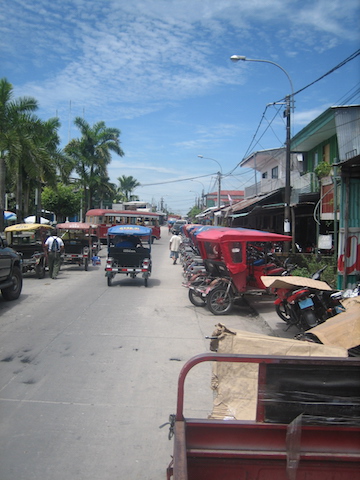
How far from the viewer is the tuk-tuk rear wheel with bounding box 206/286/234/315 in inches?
403

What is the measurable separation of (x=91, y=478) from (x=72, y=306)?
7343 millimetres

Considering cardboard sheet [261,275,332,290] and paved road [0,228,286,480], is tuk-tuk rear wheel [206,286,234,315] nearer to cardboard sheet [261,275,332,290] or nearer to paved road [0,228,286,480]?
paved road [0,228,286,480]

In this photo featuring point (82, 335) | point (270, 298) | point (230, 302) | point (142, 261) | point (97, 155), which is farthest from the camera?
point (97, 155)

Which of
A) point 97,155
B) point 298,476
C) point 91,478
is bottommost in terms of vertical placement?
point 91,478

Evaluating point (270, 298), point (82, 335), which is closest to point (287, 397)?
point (82, 335)

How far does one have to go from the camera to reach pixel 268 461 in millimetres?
2883

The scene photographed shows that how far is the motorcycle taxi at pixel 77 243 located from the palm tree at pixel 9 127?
5.89m

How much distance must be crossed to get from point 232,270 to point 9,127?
63.2 ft

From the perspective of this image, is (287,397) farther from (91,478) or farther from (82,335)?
(82,335)

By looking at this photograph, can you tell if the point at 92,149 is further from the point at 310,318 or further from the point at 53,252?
Answer: the point at 310,318

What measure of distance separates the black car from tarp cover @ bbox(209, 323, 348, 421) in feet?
26.0

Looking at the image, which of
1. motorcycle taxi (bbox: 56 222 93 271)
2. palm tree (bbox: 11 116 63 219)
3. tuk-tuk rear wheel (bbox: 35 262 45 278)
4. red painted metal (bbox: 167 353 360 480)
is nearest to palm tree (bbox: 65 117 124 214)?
palm tree (bbox: 11 116 63 219)

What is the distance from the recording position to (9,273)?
35.5 feet

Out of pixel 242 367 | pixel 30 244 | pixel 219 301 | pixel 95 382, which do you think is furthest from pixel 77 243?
pixel 242 367
